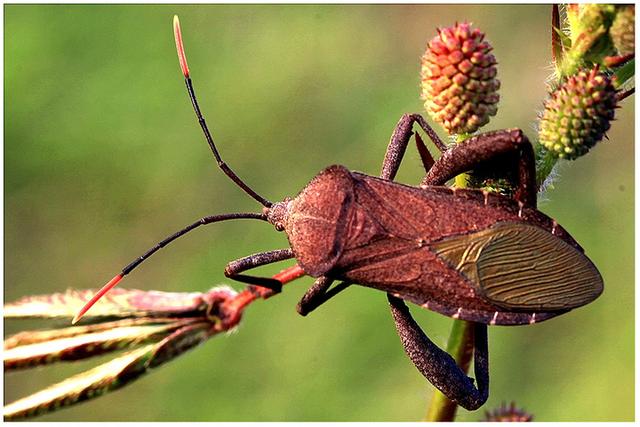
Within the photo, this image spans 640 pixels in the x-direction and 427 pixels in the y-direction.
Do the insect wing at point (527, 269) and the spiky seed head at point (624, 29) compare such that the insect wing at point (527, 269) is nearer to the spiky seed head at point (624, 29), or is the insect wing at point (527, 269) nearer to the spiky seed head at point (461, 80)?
the spiky seed head at point (461, 80)

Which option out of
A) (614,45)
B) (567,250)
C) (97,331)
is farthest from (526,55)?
(97,331)

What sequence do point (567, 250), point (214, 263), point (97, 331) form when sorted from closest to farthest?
point (97, 331) → point (567, 250) → point (214, 263)

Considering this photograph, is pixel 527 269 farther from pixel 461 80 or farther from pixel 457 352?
pixel 461 80

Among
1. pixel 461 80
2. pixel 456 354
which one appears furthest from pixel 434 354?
pixel 461 80

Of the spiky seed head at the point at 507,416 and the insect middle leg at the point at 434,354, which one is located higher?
the insect middle leg at the point at 434,354

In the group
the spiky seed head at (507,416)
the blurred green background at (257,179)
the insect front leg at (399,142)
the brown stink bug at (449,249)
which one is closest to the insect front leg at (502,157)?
the brown stink bug at (449,249)

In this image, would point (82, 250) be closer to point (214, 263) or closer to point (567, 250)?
point (214, 263)

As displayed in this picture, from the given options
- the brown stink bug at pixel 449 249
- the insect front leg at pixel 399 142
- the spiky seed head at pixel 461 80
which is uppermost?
the insect front leg at pixel 399 142

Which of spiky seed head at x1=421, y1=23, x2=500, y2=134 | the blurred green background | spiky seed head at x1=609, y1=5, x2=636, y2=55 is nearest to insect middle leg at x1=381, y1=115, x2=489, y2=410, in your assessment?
spiky seed head at x1=421, y1=23, x2=500, y2=134
